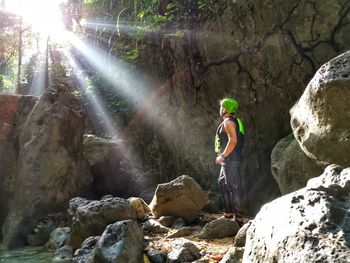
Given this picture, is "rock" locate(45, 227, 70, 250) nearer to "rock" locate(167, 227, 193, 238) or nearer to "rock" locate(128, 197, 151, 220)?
"rock" locate(128, 197, 151, 220)

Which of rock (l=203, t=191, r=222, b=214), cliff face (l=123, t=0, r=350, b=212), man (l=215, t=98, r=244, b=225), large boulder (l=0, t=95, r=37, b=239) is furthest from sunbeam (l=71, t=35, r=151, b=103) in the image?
man (l=215, t=98, r=244, b=225)

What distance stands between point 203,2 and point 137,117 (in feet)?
18.5

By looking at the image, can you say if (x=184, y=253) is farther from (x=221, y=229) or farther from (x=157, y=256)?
(x=221, y=229)

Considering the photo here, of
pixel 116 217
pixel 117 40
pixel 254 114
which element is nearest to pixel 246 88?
pixel 254 114

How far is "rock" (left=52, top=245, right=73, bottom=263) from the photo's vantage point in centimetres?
641

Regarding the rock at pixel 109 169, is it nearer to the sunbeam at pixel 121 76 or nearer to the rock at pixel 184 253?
the sunbeam at pixel 121 76

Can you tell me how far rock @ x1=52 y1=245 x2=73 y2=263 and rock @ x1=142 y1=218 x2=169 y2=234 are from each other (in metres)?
1.36

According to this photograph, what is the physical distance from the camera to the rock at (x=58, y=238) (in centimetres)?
742

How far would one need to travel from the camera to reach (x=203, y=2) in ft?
29.1

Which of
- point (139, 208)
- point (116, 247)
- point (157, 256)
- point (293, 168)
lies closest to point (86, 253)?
point (116, 247)

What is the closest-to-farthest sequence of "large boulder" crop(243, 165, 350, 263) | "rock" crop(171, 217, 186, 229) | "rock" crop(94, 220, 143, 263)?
"large boulder" crop(243, 165, 350, 263)
"rock" crop(94, 220, 143, 263)
"rock" crop(171, 217, 186, 229)

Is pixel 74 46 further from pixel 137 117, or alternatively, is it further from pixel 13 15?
pixel 137 117

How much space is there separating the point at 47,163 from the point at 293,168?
605cm

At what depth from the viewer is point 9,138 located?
33.1 feet
